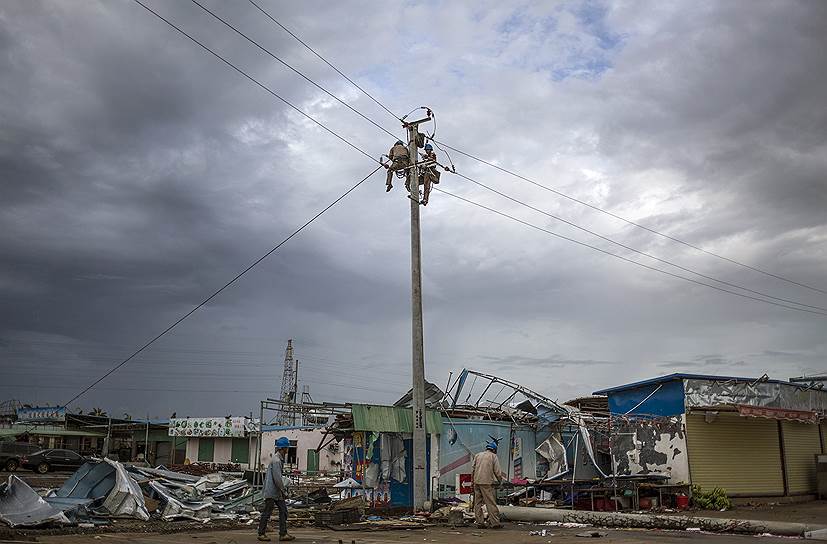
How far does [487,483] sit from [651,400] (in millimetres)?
9688

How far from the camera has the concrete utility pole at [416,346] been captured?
18516mm

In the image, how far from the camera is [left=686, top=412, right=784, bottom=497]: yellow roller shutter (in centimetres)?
2191

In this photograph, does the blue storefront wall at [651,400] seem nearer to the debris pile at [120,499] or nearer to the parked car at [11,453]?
the debris pile at [120,499]

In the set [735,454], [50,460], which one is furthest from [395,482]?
[50,460]

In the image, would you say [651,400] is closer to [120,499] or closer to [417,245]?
[417,245]

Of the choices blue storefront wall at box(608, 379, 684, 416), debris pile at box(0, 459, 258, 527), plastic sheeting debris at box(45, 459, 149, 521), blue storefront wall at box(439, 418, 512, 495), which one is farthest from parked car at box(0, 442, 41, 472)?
blue storefront wall at box(608, 379, 684, 416)

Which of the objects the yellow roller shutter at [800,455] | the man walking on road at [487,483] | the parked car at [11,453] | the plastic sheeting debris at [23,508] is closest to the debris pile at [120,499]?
the plastic sheeting debris at [23,508]

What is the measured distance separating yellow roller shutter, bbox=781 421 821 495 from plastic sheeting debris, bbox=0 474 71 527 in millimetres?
22976

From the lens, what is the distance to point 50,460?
127 ft

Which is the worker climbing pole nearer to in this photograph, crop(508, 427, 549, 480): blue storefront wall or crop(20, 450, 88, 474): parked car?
crop(508, 427, 549, 480): blue storefront wall

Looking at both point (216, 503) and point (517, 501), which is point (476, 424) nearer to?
point (517, 501)

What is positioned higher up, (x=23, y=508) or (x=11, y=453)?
(x=11, y=453)

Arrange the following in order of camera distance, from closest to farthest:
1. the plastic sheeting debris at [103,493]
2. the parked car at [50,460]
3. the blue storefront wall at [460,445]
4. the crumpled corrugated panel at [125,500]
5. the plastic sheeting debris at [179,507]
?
the plastic sheeting debris at [103,493] < the crumpled corrugated panel at [125,500] < the plastic sheeting debris at [179,507] < the blue storefront wall at [460,445] < the parked car at [50,460]

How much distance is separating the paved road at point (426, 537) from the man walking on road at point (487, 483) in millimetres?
552
